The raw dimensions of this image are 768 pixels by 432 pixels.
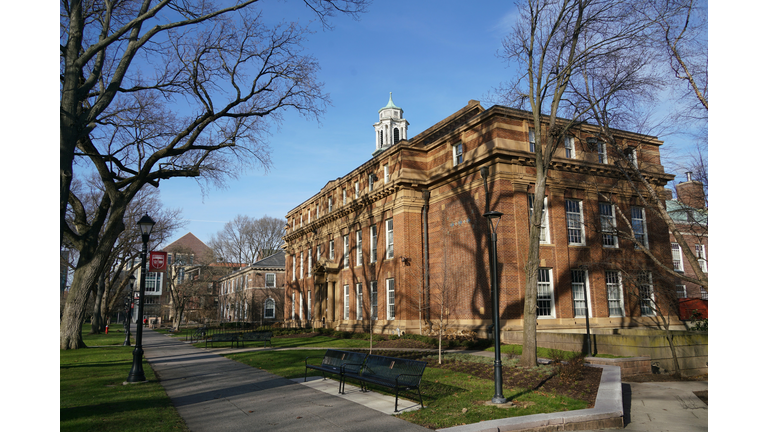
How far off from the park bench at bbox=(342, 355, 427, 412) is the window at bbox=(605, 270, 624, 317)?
1821 cm

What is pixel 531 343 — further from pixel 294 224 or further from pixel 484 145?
pixel 294 224

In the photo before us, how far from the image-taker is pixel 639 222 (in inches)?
1079

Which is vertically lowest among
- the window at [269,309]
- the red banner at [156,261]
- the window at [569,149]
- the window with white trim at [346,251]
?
the window at [269,309]

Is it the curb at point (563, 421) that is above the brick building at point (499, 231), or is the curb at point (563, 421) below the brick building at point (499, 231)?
below

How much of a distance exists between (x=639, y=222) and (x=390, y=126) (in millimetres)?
47255

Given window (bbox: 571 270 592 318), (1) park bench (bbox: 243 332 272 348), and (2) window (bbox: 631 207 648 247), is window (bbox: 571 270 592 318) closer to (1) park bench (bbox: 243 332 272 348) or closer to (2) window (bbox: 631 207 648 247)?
(2) window (bbox: 631 207 648 247)

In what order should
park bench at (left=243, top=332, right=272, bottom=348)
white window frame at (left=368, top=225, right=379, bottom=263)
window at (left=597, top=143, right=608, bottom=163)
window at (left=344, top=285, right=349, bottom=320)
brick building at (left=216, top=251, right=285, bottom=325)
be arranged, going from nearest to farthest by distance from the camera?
park bench at (left=243, top=332, right=272, bottom=348)
window at (left=597, top=143, right=608, bottom=163)
white window frame at (left=368, top=225, right=379, bottom=263)
window at (left=344, top=285, right=349, bottom=320)
brick building at (left=216, top=251, right=285, bottom=325)

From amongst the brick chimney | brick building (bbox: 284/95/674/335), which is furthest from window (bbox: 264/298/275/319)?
the brick chimney

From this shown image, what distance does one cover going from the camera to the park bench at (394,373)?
31.1ft

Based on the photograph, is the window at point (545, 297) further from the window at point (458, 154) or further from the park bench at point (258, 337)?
the park bench at point (258, 337)

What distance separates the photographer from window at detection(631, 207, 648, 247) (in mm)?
27125

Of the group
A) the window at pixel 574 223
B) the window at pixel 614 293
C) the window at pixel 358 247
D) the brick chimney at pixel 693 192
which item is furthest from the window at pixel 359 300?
the brick chimney at pixel 693 192

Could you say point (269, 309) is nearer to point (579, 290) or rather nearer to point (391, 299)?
point (391, 299)

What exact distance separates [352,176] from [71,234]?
19.8 meters
